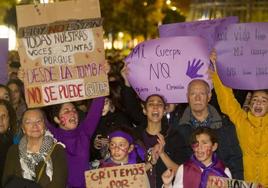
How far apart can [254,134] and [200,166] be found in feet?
2.60

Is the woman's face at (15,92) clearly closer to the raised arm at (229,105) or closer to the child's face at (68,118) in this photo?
the child's face at (68,118)

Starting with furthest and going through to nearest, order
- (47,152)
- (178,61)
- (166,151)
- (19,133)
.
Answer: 1. (178,61)
2. (19,133)
3. (166,151)
4. (47,152)

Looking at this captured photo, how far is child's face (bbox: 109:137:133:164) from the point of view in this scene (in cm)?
571

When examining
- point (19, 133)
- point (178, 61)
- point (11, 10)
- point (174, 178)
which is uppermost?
point (11, 10)

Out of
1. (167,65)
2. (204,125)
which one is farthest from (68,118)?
(167,65)

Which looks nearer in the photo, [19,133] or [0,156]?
[0,156]

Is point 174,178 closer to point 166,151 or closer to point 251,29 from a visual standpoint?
point 166,151

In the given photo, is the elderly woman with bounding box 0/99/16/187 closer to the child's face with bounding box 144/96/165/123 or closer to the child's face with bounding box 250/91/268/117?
the child's face with bounding box 144/96/165/123

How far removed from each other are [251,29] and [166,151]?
7.68 ft

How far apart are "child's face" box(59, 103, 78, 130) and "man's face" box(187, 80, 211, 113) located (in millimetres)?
1098

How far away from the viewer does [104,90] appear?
6.87 metres

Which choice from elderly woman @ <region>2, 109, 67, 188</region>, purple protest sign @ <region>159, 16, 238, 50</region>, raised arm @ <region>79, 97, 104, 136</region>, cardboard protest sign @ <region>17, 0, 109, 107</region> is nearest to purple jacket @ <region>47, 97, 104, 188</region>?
raised arm @ <region>79, 97, 104, 136</region>

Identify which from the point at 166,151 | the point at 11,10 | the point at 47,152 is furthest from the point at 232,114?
the point at 11,10

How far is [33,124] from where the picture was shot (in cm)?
568
